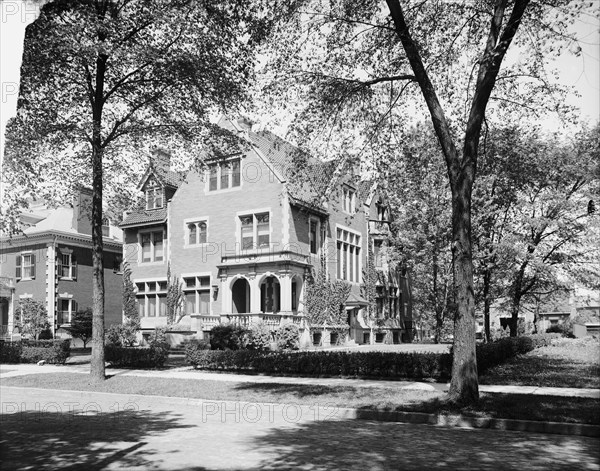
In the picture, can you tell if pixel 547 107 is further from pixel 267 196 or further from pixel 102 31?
pixel 267 196

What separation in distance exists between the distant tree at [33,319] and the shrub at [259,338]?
17.4 metres

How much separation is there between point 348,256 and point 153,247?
14.3 meters

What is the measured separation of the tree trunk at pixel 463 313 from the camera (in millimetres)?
12211

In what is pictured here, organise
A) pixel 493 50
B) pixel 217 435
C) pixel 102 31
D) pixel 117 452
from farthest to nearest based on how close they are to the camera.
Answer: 1. pixel 102 31
2. pixel 493 50
3. pixel 217 435
4. pixel 117 452

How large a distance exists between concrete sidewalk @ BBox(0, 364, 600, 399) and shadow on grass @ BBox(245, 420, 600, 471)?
4.46 m

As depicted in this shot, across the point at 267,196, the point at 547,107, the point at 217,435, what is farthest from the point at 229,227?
the point at 217,435

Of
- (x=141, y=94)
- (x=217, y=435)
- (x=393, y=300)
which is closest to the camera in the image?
(x=217, y=435)

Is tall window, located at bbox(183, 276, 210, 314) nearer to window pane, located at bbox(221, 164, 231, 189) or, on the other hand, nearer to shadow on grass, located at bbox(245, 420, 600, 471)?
window pane, located at bbox(221, 164, 231, 189)

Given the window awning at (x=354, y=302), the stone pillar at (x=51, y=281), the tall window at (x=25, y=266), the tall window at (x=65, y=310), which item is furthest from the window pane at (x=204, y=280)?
the tall window at (x=25, y=266)

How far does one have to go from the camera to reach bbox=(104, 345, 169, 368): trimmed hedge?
22203 mm

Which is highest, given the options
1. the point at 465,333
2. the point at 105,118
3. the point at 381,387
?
the point at 105,118

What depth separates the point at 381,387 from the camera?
15297mm

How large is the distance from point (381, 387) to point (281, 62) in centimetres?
908

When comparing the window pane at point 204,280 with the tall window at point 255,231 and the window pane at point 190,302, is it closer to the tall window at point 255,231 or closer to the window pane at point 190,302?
the window pane at point 190,302
